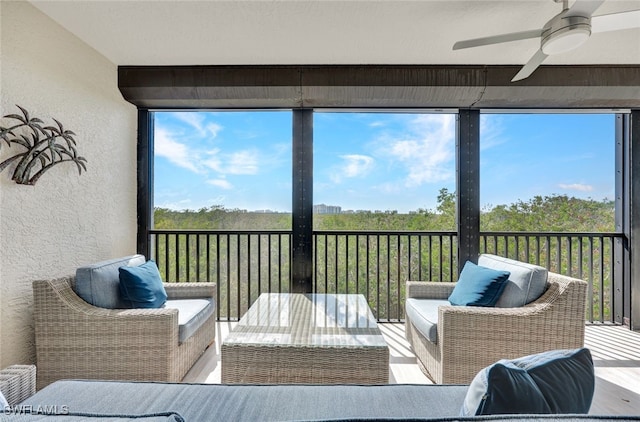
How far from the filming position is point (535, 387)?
71 cm

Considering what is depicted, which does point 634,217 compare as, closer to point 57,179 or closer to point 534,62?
point 534,62

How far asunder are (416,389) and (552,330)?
1366 millimetres

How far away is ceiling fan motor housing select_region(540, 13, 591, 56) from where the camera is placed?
164 centimetres

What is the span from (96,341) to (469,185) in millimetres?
3383

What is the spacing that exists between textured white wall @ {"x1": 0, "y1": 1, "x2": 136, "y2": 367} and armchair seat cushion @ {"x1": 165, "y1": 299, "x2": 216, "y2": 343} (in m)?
0.87

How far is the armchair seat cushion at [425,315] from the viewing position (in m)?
2.01

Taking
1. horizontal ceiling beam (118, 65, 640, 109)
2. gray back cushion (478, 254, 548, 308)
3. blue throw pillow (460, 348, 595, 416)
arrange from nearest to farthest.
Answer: blue throw pillow (460, 348, 595, 416) → gray back cushion (478, 254, 548, 308) → horizontal ceiling beam (118, 65, 640, 109)

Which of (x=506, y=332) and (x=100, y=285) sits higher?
(x=100, y=285)

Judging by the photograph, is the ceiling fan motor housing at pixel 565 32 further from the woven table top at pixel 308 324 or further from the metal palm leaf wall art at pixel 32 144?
the metal palm leaf wall art at pixel 32 144

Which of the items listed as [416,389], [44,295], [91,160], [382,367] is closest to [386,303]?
[382,367]

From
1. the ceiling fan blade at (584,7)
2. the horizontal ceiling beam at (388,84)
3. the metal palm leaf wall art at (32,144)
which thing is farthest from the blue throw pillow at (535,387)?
the metal palm leaf wall art at (32,144)

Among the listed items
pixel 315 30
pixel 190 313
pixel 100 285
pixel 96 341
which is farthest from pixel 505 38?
pixel 96 341

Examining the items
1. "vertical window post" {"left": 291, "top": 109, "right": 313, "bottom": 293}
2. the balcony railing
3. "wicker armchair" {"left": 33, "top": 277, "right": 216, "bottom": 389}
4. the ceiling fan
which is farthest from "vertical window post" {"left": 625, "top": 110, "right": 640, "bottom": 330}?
"wicker armchair" {"left": 33, "top": 277, "right": 216, "bottom": 389}

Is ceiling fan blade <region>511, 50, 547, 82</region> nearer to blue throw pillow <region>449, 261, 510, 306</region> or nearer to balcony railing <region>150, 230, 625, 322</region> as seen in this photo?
blue throw pillow <region>449, 261, 510, 306</region>
